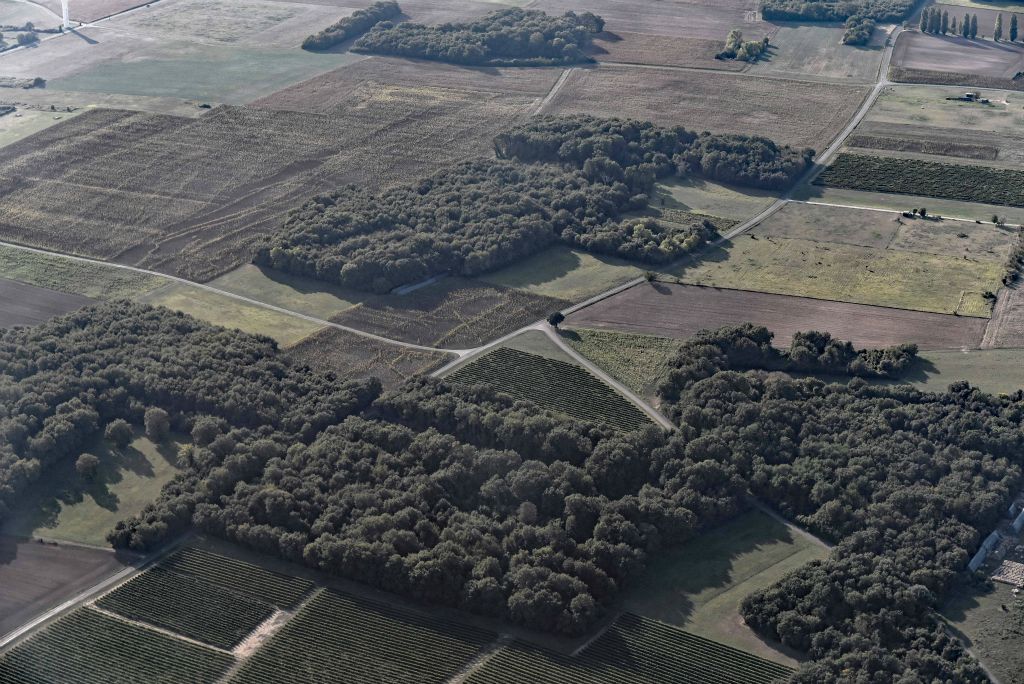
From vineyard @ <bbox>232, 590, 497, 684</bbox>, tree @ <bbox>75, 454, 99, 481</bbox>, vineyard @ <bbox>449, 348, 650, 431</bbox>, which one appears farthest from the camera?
vineyard @ <bbox>449, 348, 650, 431</bbox>

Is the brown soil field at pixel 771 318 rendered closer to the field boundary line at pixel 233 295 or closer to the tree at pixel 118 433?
the field boundary line at pixel 233 295

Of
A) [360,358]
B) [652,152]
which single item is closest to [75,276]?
[360,358]

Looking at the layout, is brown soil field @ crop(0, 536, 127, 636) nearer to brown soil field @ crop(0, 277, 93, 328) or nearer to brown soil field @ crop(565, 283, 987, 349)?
brown soil field @ crop(0, 277, 93, 328)

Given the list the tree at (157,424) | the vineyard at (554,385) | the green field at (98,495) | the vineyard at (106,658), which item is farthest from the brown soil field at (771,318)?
the vineyard at (106,658)

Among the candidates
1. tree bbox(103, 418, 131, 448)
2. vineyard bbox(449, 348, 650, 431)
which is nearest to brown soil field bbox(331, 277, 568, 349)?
vineyard bbox(449, 348, 650, 431)

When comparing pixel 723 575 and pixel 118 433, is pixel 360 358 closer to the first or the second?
pixel 118 433

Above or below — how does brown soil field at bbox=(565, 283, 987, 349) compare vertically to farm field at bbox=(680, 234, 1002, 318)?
below
